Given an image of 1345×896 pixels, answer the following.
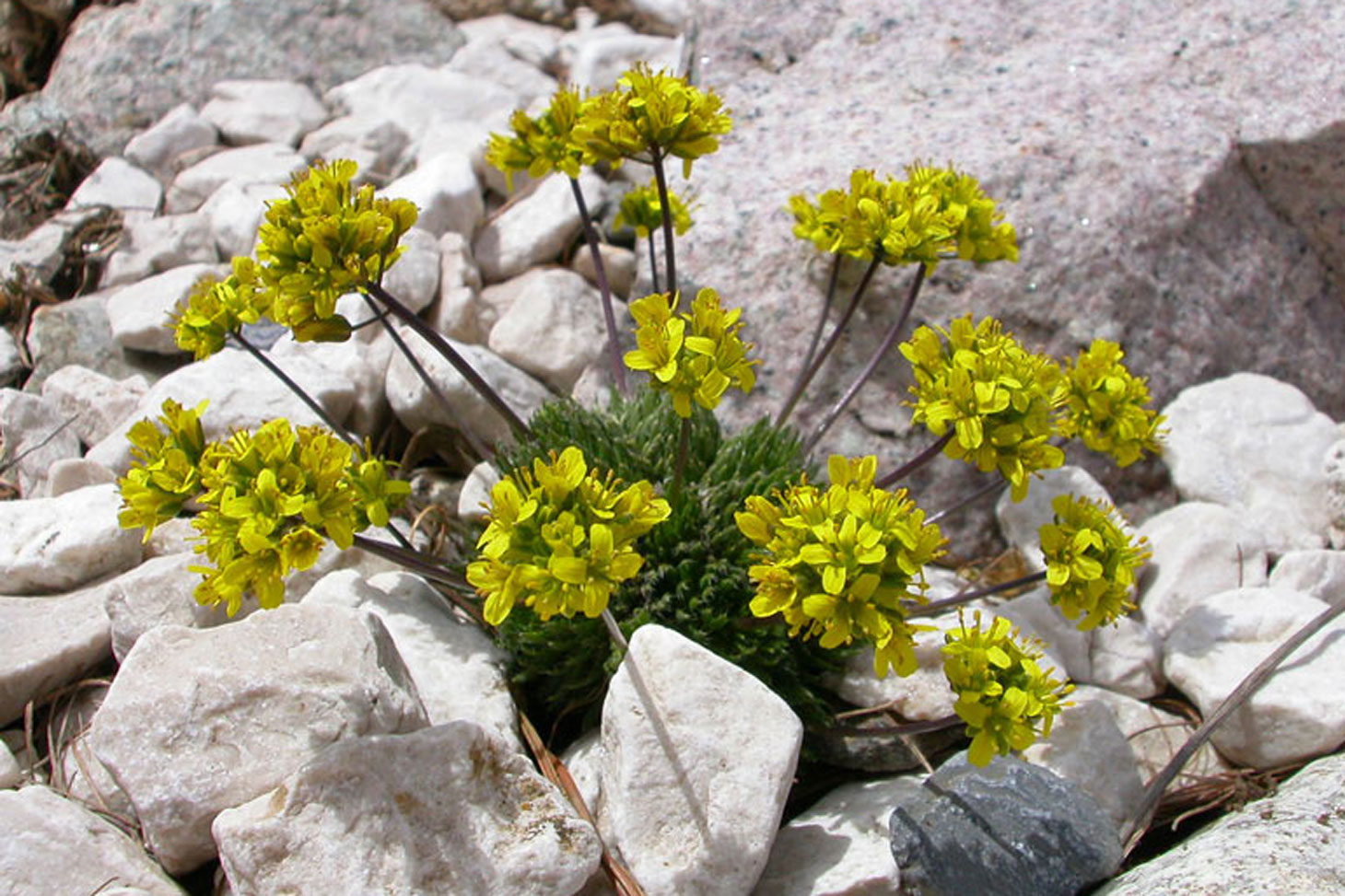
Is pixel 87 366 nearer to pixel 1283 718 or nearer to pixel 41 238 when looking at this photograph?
pixel 41 238

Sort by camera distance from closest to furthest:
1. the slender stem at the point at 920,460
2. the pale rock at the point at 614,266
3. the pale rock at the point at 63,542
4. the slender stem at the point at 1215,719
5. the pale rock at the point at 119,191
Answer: the slender stem at the point at 920,460
the slender stem at the point at 1215,719
the pale rock at the point at 63,542
the pale rock at the point at 614,266
the pale rock at the point at 119,191

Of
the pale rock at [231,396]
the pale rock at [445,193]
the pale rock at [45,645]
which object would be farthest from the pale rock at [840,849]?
the pale rock at [445,193]

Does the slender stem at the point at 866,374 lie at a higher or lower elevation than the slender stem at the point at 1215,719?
higher

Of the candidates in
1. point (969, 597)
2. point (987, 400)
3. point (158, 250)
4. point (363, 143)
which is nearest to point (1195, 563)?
point (969, 597)

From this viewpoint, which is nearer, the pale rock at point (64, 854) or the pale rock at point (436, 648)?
the pale rock at point (64, 854)

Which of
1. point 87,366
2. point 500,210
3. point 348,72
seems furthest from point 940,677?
point 348,72

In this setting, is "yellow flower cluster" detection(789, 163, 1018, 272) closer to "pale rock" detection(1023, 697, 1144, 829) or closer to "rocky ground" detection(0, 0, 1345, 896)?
"rocky ground" detection(0, 0, 1345, 896)

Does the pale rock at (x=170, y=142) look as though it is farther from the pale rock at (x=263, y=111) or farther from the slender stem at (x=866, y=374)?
the slender stem at (x=866, y=374)

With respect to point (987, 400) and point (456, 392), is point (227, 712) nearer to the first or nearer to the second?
point (456, 392)
